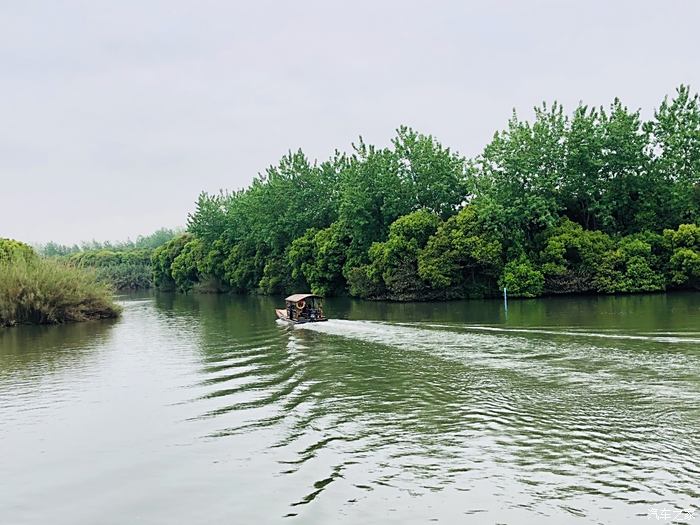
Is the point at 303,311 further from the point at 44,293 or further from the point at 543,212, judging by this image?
the point at 543,212

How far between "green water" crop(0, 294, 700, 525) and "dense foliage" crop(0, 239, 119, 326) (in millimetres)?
14031

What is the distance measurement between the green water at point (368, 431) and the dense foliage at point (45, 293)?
14031 millimetres

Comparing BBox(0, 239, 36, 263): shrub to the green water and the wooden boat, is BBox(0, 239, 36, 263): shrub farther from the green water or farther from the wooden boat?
the green water

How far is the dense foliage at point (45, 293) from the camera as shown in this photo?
1437 inches

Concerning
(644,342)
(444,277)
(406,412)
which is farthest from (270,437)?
(444,277)

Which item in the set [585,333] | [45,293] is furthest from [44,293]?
[585,333]

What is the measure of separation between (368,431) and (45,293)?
31139mm

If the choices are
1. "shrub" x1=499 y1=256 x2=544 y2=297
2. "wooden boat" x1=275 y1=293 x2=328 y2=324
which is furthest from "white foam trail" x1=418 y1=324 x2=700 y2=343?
"shrub" x1=499 y1=256 x2=544 y2=297

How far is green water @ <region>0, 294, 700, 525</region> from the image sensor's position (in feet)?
28.7

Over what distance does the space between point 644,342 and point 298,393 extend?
1116 centimetres

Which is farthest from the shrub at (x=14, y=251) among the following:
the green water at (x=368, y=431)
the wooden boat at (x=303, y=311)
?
the green water at (x=368, y=431)

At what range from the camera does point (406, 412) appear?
43.6 ft

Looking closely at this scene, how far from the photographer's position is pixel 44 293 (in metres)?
37.1

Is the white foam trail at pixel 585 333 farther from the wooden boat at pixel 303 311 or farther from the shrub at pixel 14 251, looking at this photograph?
the shrub at pixel 14 251
